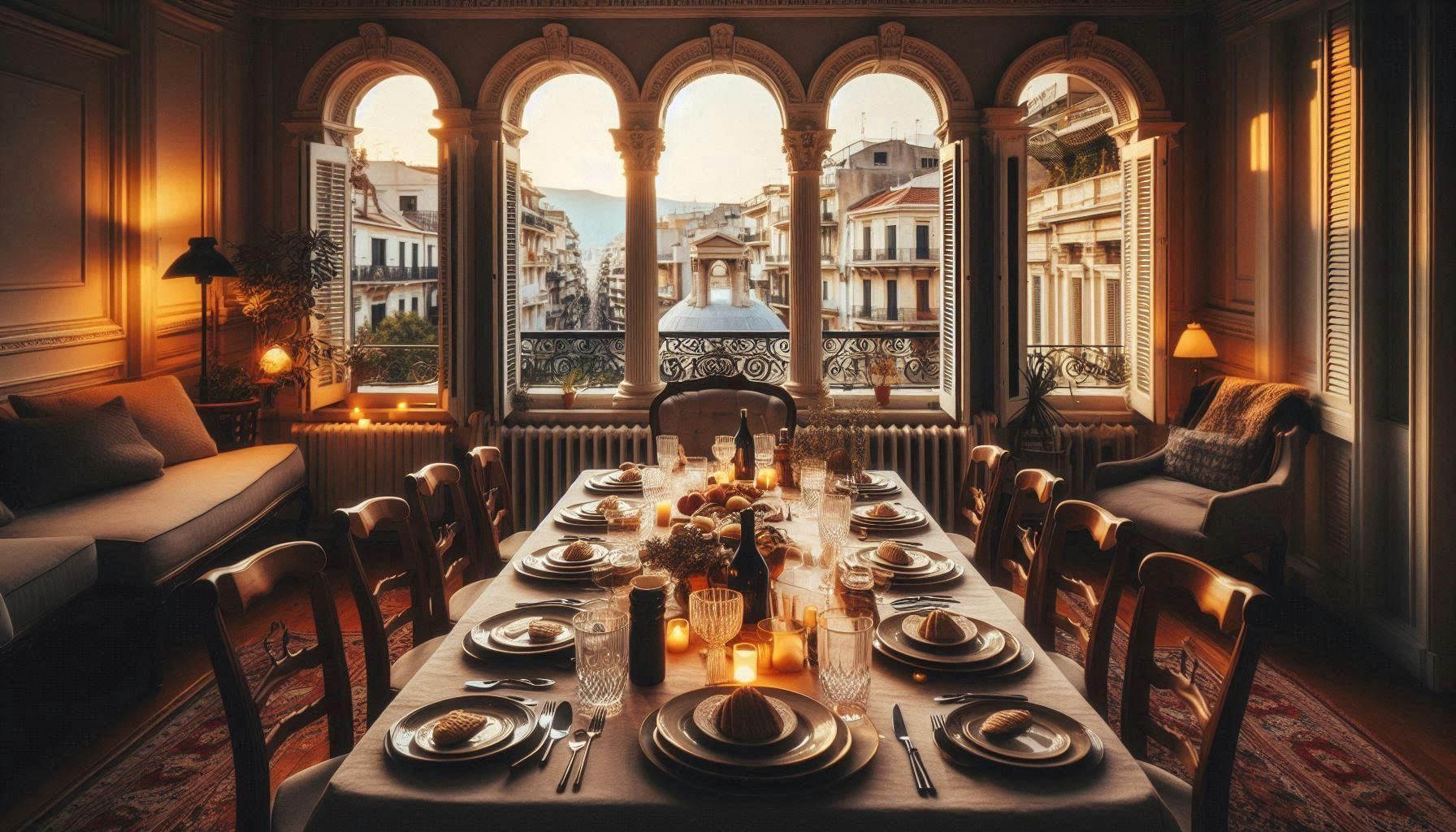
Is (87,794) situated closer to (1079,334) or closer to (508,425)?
(508,425)

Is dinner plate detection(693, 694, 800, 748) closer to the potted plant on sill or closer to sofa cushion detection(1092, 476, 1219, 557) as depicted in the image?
sofa cushion detection(1092, 476, 1219, 557)

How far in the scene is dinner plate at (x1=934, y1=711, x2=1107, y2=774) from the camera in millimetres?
1271

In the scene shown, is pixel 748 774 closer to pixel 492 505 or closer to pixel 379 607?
pixel 379 607

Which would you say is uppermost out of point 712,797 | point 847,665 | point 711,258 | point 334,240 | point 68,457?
point 711,258

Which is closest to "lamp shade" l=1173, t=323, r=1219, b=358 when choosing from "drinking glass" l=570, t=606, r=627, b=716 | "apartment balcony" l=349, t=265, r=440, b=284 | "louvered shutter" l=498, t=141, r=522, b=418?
"louvered shutter" l=498, t=141, r=522, b=418

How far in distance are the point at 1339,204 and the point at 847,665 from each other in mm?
3790

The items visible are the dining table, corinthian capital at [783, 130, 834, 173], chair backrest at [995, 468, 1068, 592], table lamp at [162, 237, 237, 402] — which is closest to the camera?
the dining table

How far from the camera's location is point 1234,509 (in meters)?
3.91

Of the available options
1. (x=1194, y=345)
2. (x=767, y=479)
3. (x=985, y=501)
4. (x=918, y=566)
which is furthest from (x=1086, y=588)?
(x=1194, y=345)

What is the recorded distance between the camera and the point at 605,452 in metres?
5.28

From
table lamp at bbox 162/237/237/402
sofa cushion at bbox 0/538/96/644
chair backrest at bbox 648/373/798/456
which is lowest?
sofa cushion at bbox 0/538/96/644

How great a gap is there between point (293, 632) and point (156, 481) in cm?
92

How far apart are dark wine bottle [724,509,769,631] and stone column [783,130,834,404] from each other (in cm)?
353

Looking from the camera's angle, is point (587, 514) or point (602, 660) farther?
point (587, 514)
